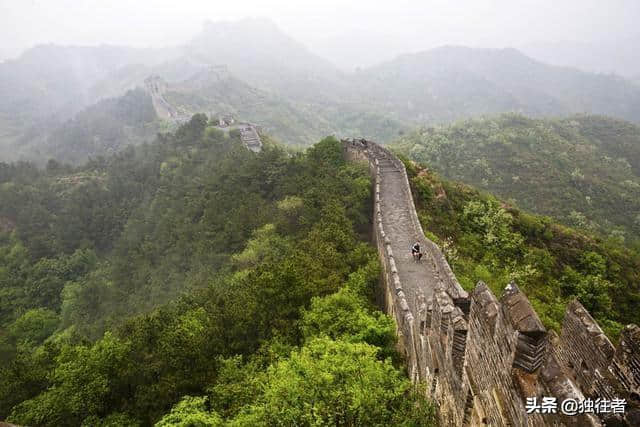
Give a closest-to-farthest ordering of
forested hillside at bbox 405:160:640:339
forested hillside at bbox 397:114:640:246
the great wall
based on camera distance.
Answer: the great wall
forested hillside at bbox 405:160:640:339
forested hillside at bbox 397:114:640:246

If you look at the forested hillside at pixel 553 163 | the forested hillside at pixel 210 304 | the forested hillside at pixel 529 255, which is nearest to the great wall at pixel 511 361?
the forested hillside at pixel 210 304

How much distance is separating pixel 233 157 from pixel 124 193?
26965 millimetres

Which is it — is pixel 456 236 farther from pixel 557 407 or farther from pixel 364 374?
pixel 557 407

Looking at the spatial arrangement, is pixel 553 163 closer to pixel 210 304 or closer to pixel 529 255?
pixel 529 255

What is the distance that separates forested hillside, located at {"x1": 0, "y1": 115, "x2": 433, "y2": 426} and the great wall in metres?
1.19

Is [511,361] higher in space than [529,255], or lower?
higher

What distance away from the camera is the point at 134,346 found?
55.8 feet

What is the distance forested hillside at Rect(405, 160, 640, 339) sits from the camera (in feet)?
72.4

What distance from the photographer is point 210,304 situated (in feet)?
65.0

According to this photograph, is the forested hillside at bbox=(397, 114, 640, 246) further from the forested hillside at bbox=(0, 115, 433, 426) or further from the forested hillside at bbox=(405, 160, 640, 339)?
the forested hillside at bbox=(0, 115, 433, 426)

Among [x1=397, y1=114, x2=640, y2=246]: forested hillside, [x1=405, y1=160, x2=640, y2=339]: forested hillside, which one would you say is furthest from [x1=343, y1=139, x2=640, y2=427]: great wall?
[x1=397, y1=114, x2=640, y2=246]: forested hillside

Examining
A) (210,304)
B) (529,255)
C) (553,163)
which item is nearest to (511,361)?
(210,304)

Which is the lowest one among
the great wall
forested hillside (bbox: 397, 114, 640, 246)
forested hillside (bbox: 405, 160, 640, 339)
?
forested hillside (bbox: 397, 114, 640, 246)

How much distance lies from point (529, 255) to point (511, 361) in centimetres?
2328
